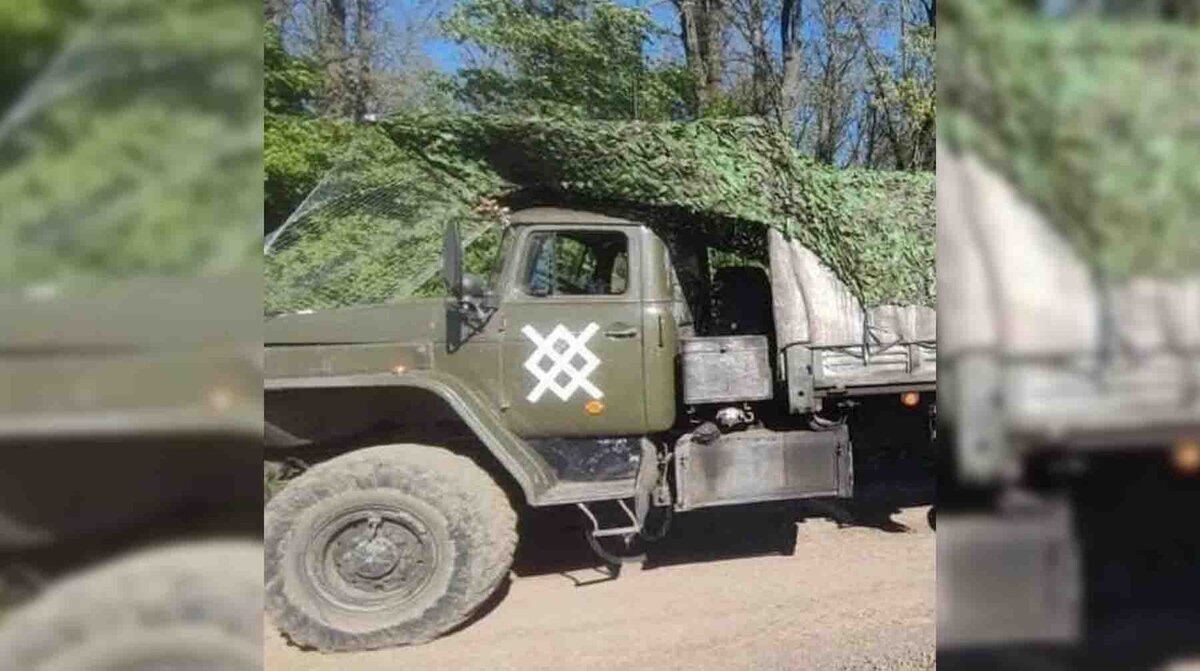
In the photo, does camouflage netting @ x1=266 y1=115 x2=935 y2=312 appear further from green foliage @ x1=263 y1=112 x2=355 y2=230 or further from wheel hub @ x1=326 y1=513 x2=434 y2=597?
wheel hub @ x1=326 y1=513 x2=434 y2=597

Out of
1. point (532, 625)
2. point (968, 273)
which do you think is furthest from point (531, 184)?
point (968, 273)

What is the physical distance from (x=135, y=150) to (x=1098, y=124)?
3.27 feet

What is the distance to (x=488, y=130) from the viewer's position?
253cm

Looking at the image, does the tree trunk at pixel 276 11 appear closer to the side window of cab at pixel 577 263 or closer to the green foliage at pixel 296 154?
the green foliage at pixel 296 154

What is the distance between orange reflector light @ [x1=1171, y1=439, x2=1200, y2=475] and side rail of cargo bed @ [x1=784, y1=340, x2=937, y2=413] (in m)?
1.91

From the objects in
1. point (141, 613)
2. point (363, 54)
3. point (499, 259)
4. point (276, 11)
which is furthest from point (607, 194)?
point (141, 613)

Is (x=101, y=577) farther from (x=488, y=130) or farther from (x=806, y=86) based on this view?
(x=806, y=86)

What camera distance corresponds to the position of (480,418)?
2.59m

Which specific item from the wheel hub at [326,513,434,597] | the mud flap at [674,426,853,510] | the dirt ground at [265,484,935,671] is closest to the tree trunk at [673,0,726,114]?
the mud flap at [674,426,853,510]

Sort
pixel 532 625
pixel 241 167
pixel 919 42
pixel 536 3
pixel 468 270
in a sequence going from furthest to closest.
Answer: pixel 468 270, pixel 536 3, pixel 532 625, pixel 919 42, pixel 241 167

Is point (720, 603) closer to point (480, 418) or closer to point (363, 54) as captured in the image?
point (480, 418)

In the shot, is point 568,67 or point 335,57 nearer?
point 335,57

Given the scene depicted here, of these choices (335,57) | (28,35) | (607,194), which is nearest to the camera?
(28,35)

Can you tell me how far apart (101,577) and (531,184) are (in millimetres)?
1877
